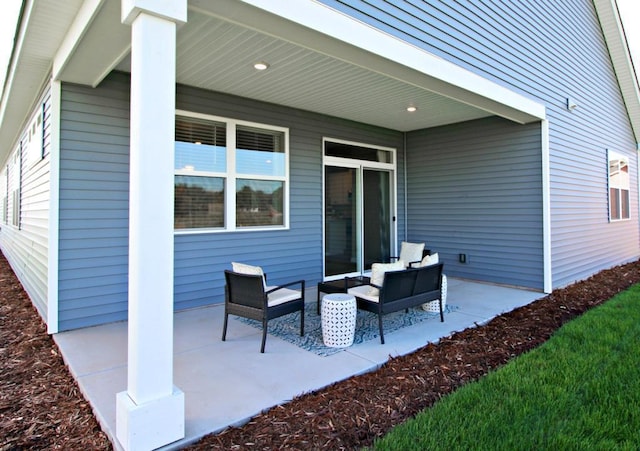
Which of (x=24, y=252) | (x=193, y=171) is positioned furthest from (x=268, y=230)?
(x=24, y=252)

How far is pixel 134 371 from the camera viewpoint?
209cm

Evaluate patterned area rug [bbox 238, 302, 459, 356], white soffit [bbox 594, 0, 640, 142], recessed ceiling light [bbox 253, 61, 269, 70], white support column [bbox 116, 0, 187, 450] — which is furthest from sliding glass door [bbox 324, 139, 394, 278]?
white soffit [bbox 594, 0, 640, 142]

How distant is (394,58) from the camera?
366cm

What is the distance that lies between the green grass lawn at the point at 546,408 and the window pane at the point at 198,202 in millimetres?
3739

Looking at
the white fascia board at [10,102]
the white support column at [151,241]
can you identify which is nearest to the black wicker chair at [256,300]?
the white support column at [151,241]

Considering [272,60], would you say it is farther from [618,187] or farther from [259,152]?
[618,187]

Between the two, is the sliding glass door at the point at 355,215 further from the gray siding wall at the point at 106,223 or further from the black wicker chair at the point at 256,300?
the black wicker chair at the point at 256,300

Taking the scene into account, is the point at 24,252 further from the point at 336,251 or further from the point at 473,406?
the point at 473,406

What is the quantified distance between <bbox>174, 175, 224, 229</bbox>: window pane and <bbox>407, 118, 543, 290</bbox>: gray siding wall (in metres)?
4.22

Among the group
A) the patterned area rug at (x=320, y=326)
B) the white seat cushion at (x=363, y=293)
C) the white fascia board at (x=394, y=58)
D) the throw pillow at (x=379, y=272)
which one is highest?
the white fascia board at (x=394, y=58)

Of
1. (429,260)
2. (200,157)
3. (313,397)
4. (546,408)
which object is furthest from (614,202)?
(313,397)

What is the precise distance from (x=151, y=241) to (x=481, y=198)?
608 cm

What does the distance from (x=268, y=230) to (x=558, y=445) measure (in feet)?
14.5

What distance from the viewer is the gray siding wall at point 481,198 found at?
6.20m
